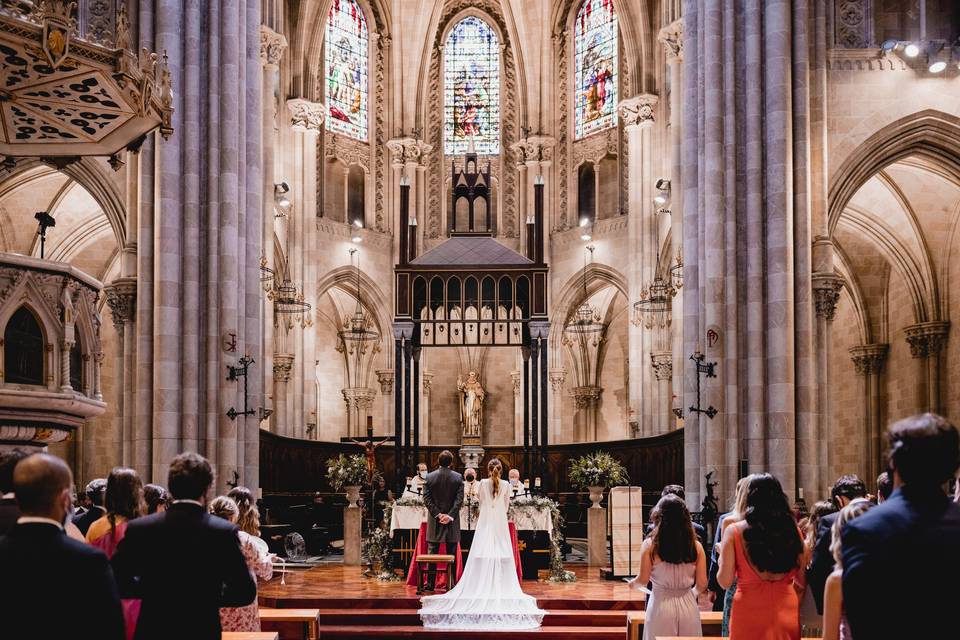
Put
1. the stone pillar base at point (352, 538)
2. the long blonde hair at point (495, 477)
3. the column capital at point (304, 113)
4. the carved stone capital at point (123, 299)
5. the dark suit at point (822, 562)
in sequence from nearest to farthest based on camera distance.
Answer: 1. the dark suit at point (822, 562)
2. the long blonde hair at point (495, 477)
3. the carved stone capital at point (123, 299)
4. the stone pillar base at point (352, 538)
5. the column capital at point (304, 113)

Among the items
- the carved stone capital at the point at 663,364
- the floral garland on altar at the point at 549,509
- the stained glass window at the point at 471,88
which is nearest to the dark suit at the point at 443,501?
the floral garland on altar at the point at 549,509

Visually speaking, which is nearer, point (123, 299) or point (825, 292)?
point (123, 299)

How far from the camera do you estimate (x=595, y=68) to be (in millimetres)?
32094

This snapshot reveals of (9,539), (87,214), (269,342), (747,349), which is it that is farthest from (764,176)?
(9,539)

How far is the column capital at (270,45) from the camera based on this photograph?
81.5 ft

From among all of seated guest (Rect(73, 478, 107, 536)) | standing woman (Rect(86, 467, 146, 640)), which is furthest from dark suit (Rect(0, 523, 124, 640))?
seated guest (Rect(73, 478, 107, 536))

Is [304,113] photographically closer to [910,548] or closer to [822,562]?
[822,562]

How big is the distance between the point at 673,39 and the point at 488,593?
1537cm

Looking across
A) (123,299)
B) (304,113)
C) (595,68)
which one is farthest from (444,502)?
(595,68)

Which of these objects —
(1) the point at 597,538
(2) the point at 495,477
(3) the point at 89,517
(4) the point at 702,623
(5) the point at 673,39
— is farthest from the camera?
(5) the point at 673,39

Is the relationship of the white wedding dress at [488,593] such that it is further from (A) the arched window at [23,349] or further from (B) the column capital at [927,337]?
(B) the column capital at [927,337]

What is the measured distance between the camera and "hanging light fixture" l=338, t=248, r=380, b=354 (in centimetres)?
3281

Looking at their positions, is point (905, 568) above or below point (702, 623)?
above

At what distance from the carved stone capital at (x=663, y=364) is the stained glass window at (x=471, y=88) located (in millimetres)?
9142
